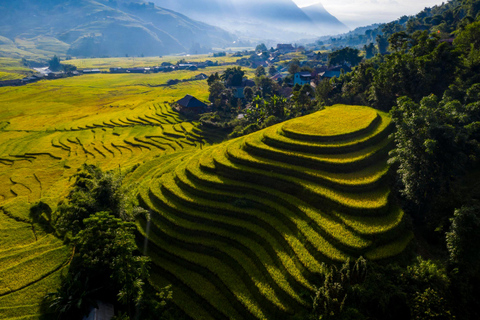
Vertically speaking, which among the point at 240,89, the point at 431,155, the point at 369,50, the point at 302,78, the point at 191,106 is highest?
the point at 369,50

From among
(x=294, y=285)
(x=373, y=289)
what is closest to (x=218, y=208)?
(x=294, y=285)

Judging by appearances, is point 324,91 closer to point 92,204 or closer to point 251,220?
point 251,220

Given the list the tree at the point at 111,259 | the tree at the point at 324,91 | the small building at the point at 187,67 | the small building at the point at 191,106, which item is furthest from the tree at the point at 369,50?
the tree at the point at 111,259

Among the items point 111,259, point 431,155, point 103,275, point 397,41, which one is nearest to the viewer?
point 111,259

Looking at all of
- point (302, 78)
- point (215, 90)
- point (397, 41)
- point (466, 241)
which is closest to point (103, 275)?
point (466, 241)

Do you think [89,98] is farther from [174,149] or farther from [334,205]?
[334,205]

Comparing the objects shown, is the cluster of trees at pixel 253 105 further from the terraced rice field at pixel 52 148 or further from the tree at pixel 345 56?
the tree at pixel 345 56
